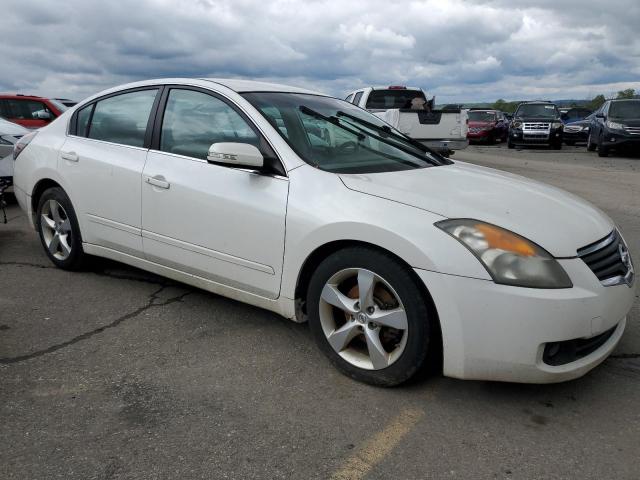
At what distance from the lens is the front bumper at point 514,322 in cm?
253

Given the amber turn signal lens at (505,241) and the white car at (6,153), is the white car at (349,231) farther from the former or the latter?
the white car at (6,153)

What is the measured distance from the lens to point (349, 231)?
9.39 ft

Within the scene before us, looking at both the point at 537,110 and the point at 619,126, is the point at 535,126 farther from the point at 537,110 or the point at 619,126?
the point at 619,126

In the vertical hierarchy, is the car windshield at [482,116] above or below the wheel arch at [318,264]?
above

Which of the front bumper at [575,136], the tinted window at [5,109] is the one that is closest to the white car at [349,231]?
the tinted window at [5,109]

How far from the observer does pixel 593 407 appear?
110 inches

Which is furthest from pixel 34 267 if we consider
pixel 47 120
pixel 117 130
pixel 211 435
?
pixel 47 120

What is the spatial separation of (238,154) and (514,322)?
1.66 meters

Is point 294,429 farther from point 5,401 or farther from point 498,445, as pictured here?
point 5,401

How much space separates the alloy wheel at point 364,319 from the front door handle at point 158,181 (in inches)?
53.0

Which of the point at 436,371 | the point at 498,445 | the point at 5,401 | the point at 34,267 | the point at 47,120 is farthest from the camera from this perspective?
the point at 47,120

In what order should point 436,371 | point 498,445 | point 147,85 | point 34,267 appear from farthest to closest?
point 34,267 < point 147,85 < point 436,371 < point 498,445

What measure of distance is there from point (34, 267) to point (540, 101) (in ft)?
72.1

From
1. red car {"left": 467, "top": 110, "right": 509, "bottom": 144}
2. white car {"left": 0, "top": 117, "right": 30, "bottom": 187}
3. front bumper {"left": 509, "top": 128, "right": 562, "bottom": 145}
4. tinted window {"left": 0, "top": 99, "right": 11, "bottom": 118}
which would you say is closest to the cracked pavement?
white car {"left": 0, "top": 117, "right": 30, "bottom": 187}
